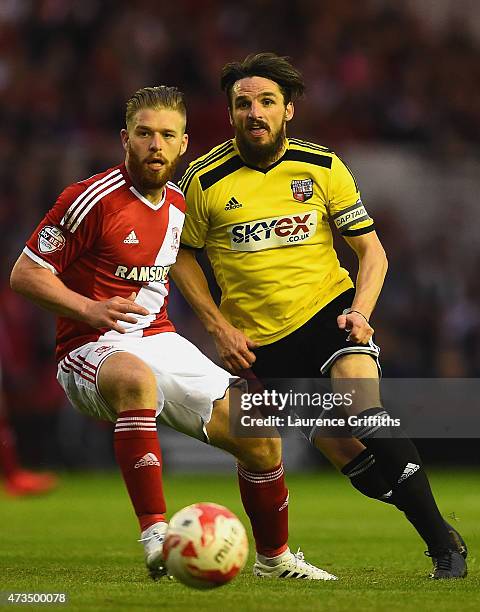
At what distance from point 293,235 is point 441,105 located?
968 centimetres

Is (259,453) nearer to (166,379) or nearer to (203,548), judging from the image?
(166,379)

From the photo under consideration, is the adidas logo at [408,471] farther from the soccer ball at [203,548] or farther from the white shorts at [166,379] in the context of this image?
the soccer ball at [203,548]

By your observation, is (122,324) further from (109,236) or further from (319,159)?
(319,159)

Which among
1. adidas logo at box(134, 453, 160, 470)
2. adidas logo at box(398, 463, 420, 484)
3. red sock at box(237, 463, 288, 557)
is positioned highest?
adidas logo at box(134, 453, 160, 470)

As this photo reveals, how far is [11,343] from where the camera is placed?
13.0 meters

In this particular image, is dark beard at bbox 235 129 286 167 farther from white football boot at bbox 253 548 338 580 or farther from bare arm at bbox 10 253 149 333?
white football boot at bbox 253 548 338 580

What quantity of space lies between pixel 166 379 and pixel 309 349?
818mm

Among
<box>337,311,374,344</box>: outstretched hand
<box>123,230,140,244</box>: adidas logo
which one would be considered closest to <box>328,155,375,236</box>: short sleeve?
<box>337,311,374,344</box>: outstretched hand

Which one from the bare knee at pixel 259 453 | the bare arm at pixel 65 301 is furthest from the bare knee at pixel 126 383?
the bare knee at pixel 259 453

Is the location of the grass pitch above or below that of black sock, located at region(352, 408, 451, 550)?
below

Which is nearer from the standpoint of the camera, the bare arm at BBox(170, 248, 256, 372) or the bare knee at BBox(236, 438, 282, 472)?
the bare knee at BBox(236, 438, 282, 472)

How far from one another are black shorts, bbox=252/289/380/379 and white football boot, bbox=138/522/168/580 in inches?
47.8

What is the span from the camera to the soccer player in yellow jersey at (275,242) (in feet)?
20.3

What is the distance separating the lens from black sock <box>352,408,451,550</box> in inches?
231
